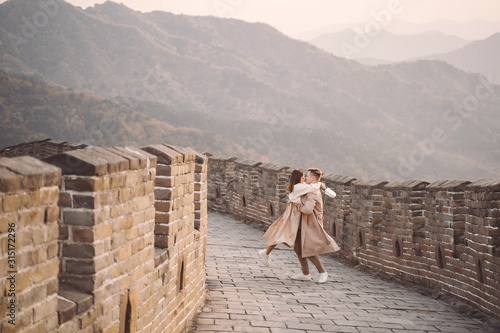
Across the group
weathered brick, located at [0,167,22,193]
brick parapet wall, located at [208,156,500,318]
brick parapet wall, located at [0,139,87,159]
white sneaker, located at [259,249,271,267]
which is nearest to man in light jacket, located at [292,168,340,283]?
white sneaker, located at [259,249,271,267]

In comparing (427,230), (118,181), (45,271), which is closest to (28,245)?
(45,271)

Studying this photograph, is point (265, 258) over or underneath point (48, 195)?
underneath

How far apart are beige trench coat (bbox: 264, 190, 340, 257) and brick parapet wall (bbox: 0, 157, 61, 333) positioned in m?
5.27

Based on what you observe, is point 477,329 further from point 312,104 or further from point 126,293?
point 312,104

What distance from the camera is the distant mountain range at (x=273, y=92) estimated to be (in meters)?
91.3

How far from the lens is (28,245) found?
85.0 inches

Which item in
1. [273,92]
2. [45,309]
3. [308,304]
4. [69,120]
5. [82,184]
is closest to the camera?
[45,309]

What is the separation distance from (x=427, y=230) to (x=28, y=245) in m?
6.10

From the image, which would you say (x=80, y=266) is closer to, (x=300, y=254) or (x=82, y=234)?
(x=82, y=234)

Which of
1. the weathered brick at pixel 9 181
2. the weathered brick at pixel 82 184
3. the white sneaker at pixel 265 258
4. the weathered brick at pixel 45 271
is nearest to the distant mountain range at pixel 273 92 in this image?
the white sneaker at pixel 265 258

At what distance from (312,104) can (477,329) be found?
117297 mm

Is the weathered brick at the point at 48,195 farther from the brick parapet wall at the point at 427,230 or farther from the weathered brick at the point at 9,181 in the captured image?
the brick parapet wall at the point at 427,230

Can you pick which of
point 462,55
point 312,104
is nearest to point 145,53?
point 312,104

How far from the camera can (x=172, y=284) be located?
4.30 meters
